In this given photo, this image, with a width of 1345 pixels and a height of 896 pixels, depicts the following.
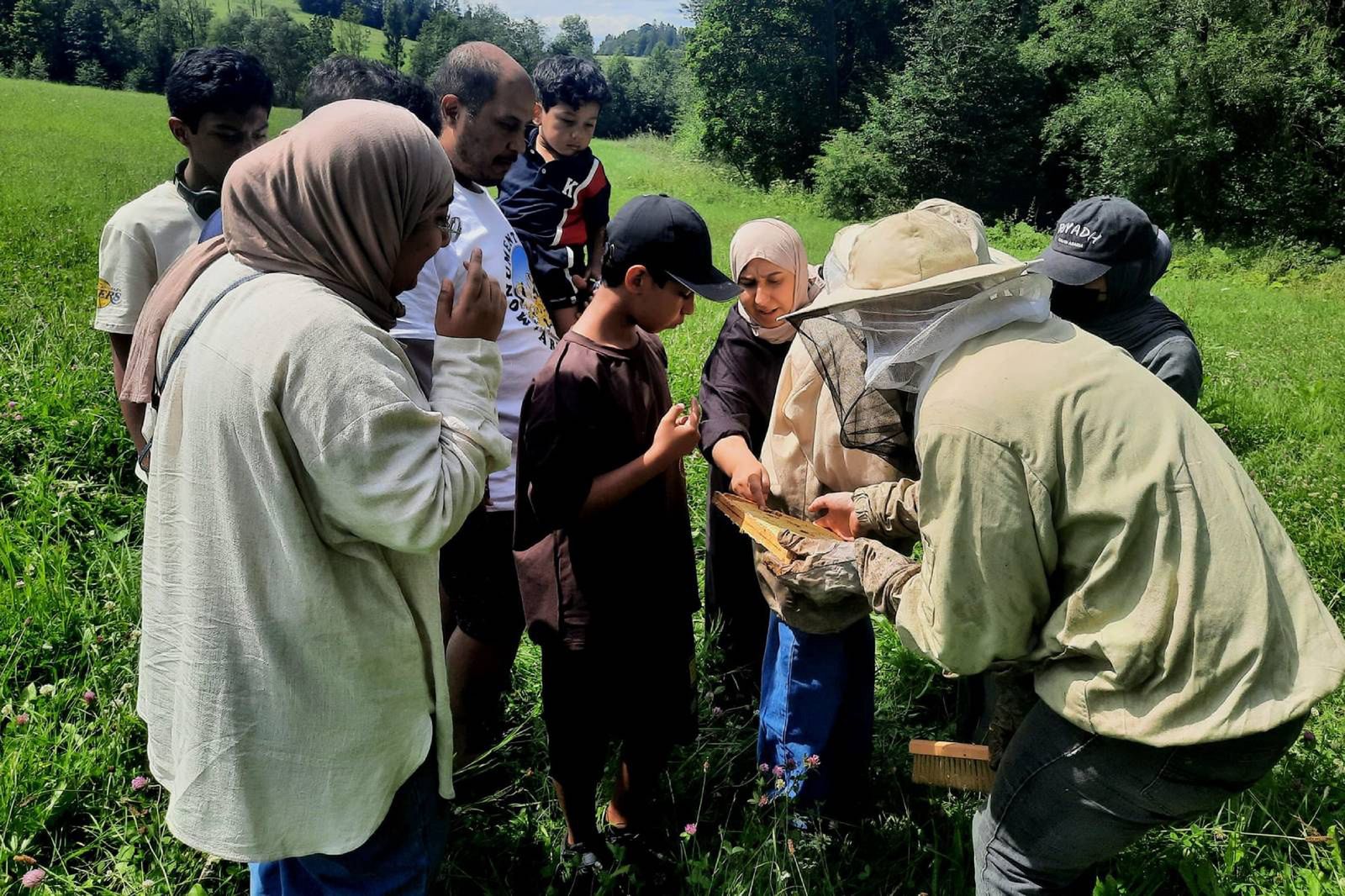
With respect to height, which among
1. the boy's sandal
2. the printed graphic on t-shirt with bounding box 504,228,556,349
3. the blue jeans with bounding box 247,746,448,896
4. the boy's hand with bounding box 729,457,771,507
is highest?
the printed graphic on t-shirt with bounding box 504,228,556,349

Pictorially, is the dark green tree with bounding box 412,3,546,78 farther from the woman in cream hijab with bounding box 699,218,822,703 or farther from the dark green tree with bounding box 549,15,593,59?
the woman in cream hijab with bounding box 699,218,822,703

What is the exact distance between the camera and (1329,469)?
212 inches

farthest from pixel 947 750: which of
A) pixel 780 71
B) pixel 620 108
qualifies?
pixel 620 108

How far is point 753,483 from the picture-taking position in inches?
106

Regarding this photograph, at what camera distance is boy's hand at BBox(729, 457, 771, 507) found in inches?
106

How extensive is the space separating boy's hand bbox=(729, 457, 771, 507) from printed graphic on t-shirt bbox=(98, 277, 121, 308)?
6.56 ft

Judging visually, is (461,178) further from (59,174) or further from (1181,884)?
(59,174)

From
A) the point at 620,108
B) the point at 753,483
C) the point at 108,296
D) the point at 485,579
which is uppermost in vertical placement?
the point at 108,296

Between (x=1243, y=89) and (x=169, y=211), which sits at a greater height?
(x=1243, y=89)

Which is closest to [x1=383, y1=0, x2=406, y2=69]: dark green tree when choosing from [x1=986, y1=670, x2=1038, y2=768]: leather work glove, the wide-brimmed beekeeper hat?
the wide-brimmed beekeeper hat

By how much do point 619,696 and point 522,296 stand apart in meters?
1.29

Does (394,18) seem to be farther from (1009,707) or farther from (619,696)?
(1009,707)

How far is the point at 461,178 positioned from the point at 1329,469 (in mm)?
5345

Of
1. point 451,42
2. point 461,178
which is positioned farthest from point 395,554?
point 451,42
